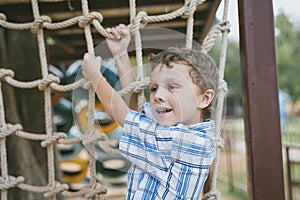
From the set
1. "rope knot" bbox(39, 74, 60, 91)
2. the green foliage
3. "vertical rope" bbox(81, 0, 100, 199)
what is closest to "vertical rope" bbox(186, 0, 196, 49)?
"vertical rope" bbox(81, 0, 100, 199)

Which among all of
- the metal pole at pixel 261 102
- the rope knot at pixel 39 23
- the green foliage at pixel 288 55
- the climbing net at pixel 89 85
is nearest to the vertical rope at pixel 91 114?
the climbing net at pixel 89 85

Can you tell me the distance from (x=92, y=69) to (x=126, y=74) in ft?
0.26

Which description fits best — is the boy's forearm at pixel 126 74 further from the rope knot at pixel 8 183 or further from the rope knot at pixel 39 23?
the rope knot at pixel 8 183

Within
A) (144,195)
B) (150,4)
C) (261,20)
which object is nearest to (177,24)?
(150,4)

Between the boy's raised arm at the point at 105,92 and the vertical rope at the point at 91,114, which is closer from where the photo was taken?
the boy's raised arm at the point at 105,92

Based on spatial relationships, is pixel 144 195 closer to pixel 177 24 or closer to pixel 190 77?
pixel 190 77

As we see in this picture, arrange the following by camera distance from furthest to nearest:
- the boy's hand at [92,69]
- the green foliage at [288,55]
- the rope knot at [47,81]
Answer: the green foliage at [288,55] → the rope knot at [47,81] → the boy's hand at [92,69]

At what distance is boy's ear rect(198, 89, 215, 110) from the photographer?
0.86 meters

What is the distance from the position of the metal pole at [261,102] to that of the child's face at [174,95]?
21 centimetres

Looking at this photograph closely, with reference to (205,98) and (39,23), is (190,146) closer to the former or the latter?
(205,98)

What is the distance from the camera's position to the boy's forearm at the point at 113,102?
91 cm

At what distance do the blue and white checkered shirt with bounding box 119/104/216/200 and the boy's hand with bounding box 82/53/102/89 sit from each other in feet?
0.44

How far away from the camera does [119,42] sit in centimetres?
99

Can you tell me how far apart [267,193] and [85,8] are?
1.90 ft
